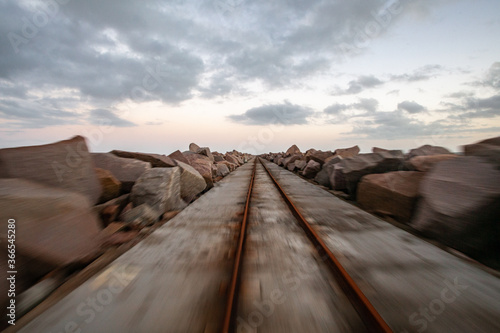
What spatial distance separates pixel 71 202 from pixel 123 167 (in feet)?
8.52

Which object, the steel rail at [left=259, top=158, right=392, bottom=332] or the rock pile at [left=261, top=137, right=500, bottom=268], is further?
the rock pile at [left=261, top=137, right=500, bottom=268]

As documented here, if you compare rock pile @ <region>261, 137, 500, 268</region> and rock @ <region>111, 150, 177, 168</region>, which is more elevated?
rock @ <region>111, 150, 177, 168</region>

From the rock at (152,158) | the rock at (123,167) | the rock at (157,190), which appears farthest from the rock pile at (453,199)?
the rock at (123,167)

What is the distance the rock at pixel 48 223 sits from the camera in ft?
6.89

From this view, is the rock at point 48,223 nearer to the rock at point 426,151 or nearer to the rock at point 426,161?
the rock at point 426,161

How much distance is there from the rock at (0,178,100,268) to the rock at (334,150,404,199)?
6.08 meters

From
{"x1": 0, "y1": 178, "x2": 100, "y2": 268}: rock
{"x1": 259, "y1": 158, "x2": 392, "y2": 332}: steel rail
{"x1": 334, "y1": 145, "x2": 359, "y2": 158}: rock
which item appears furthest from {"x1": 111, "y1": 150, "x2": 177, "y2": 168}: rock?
{"x1": 334, "y1": 145, "x2": 359, "y2": 158}: rock

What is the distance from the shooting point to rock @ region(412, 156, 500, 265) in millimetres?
2574

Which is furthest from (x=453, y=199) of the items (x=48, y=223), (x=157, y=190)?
(x=48, y=223)

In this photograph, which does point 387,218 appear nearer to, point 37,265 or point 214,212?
point 214,212

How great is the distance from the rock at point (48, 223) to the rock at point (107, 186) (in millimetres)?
1221

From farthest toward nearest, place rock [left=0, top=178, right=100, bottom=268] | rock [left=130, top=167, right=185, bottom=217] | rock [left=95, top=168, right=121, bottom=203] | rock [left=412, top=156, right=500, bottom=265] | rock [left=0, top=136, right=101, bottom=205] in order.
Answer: rock [left=130, top=167, right=185, bottom=217] → rock [left=95, top=168, right=121, bottom=203] → rock [left=0, top=136, right=101, bottom=205] → rock [left=412, top=156, right=500, bottom=265] → rock [left=0, top=178, right=100, bottom=268]

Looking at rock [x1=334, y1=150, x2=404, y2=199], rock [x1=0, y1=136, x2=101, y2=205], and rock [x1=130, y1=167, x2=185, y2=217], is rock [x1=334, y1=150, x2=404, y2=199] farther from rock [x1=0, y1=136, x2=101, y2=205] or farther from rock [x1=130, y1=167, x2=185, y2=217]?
rock [x1=0, y1=136, x2=101, y2=205]

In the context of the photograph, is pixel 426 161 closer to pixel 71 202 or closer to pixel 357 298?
pixel 357 298
